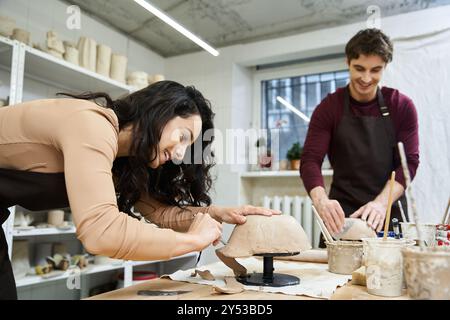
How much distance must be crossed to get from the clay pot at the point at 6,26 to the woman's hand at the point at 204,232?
2.15 meters

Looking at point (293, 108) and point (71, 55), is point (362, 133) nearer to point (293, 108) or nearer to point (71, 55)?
point (293, 108)

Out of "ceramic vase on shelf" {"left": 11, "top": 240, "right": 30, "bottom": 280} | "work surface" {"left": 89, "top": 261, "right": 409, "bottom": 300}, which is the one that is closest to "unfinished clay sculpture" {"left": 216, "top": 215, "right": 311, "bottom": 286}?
"work surface" {"left": 89, "top": 261, "right": 409, "bottom": 300}

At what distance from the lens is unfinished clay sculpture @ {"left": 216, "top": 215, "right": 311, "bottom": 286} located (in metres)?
1.16

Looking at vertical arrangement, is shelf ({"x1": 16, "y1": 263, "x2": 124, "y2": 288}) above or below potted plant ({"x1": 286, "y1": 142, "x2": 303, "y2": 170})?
below

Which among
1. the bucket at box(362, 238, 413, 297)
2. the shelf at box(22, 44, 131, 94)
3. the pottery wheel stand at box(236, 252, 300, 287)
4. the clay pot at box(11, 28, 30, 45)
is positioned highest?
the clay pot at box(11, 28, 30, 45)

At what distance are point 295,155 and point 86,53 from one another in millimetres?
2117

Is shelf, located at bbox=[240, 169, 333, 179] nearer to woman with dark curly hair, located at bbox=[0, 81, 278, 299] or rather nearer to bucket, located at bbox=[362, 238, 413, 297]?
woman with dark curly hair, located at bbox=[0, 81, 278, 299]

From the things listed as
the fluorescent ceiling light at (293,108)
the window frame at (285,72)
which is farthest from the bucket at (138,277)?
the fluorescent ceiling light at (293,108)

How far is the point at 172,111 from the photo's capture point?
1.26m

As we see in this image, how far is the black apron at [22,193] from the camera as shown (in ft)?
3.42

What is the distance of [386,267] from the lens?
94 centimetres

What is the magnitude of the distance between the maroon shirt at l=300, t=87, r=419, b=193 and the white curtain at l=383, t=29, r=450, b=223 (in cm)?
122
